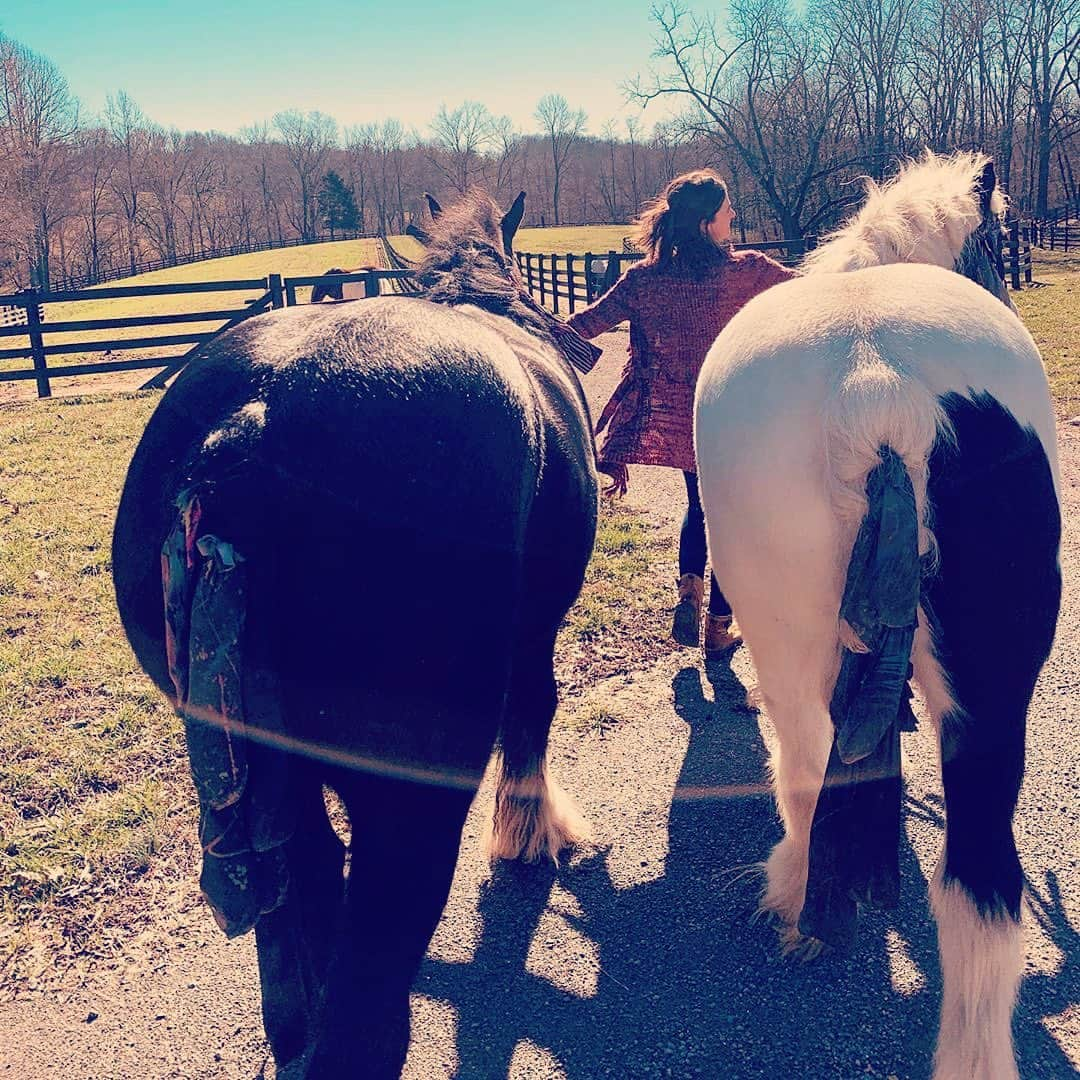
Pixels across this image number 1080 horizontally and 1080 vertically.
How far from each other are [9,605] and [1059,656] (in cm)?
541

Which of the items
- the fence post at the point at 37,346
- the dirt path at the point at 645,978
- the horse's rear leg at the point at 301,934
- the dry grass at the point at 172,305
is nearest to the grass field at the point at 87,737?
the dirt path at the point at 645,978

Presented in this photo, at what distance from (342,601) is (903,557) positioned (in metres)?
1.06

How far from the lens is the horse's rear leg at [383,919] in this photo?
4.51 feet

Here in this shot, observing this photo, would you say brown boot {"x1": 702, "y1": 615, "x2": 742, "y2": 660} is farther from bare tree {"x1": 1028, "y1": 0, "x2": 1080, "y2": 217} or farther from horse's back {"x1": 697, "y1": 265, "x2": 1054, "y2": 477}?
bare tree {"x1": 1028, "y1": 0, "x2": 1080, "y2": 217}

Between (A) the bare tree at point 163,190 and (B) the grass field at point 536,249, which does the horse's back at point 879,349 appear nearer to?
(B) the grass field at point 536,249

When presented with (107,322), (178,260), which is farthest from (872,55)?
(178,260)

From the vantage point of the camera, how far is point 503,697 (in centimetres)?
158

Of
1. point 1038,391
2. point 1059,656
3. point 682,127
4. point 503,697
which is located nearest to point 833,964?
point 503,697

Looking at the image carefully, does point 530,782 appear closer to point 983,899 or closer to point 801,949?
point 801,949

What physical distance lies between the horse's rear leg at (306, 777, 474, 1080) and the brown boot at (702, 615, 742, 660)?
101 inches

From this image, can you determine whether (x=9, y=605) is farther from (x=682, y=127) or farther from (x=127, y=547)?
(x=682, y=127)

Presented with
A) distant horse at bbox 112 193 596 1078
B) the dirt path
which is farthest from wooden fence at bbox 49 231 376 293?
distant horse at bbox 112 193 596 1078

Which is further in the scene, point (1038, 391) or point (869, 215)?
point (869, 215)

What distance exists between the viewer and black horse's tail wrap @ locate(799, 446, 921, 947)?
5.18 ft
